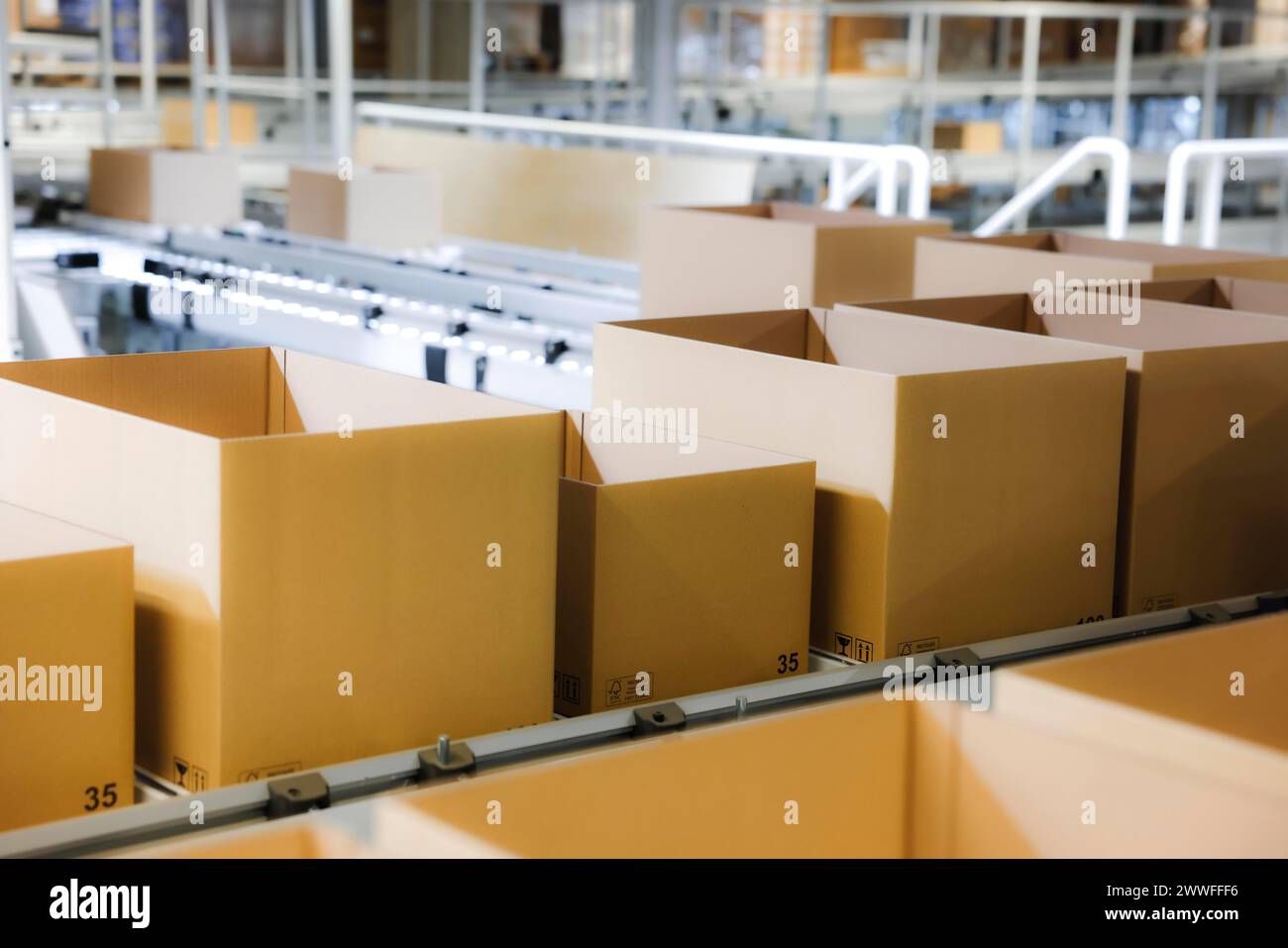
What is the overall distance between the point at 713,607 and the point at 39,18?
8.24 metres

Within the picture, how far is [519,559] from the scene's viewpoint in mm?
1271

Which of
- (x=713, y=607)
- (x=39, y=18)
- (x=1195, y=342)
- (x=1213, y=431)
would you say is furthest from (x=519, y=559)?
(x=39, y=18)

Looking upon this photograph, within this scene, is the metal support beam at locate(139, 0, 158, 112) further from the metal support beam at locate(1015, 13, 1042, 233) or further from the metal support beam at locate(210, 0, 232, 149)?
the metal support beam at locate(1015, 13, 1042, 233)

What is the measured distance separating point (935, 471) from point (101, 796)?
2.67 feet

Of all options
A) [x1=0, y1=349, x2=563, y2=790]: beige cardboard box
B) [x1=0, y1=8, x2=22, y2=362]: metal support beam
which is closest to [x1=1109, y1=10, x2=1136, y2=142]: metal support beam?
[x1=0, y1=8, x2=22, y2=362]: metal support beam

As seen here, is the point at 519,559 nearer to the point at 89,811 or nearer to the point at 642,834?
the point at 642,834

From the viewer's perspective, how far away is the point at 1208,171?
3734mm

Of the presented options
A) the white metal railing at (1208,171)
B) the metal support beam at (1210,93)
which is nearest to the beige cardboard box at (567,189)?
the white metal railing at (1208,171)

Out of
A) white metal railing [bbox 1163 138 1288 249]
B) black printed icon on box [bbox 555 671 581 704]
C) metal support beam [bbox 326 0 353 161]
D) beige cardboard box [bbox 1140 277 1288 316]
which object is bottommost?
black printed icon on box [bbox 555 671 581 704]

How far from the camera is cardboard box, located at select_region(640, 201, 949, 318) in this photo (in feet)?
8.82

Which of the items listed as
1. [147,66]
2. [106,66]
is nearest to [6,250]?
[106,66]

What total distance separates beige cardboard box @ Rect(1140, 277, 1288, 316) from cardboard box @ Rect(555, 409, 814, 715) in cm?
100

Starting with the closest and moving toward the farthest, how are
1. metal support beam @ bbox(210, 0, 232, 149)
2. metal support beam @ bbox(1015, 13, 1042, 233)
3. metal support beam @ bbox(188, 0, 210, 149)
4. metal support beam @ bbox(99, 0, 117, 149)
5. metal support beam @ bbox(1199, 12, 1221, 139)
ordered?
1. metal support beam @ bbox(99, 0, 117, 149)
2. metal support beam @ bbox(188, 0, 210, 149)
3. metal support beam @ bbox(210, 0, 232, 149)
4. metal support beam @ bbox(1015, 13, 1042, 233)
5. metal support beam @ bbox(1199, 12, 1221, 139)

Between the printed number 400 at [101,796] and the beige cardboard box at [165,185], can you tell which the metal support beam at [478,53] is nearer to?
the beige cardboard box at [165,185]
